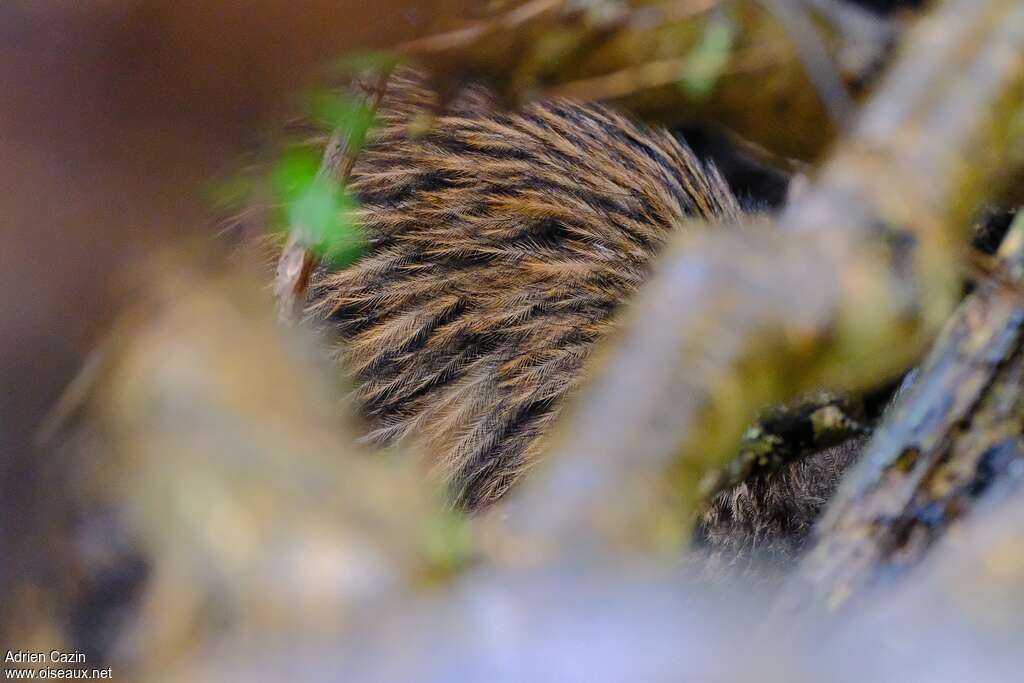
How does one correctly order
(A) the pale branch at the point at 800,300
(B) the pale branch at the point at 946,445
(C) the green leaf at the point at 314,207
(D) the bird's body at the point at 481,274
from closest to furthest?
(A) the pale branch at the point at 800,300
(B) the pale branch at the point at 946,445
(C) the green leaf at the point at 314,207
(D) the bird's body at the point at 481,274

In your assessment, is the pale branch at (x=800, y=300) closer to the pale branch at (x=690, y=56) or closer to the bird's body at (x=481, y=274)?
the pale branch at (x=690, y=56)

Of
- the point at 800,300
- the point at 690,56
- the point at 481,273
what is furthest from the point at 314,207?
the point at 800,300

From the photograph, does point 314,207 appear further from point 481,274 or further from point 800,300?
point 800,300

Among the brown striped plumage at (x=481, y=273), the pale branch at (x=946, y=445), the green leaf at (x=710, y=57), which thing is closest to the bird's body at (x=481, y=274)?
the brown striped plumage at (x=481, y=273)

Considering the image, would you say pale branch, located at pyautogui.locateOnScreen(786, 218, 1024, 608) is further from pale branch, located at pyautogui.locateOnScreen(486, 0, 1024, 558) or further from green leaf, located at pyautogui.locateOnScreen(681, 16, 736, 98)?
green leaf, located at pyautogui.locateOnScreen(681, 16, 736, 98)

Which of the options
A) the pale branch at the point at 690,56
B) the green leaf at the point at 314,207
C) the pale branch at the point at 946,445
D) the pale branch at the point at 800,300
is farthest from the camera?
the green leaf at the point at 314,207
